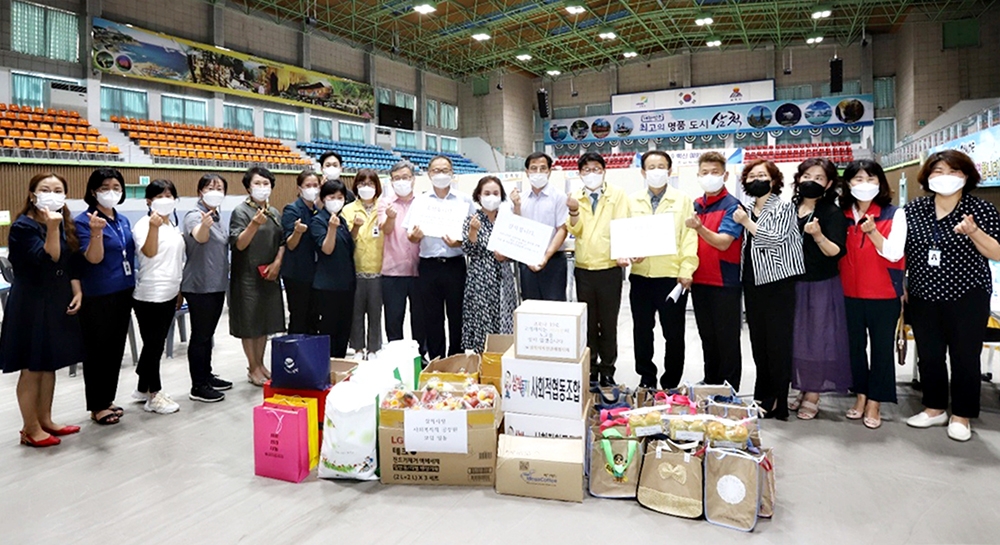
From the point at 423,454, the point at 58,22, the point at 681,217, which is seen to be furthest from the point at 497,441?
the point at 58,22

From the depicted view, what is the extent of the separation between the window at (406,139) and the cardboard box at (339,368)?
712 inches

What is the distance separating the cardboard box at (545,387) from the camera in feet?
7.74

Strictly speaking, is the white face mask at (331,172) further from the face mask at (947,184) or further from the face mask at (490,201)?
the face mask at (947,184)

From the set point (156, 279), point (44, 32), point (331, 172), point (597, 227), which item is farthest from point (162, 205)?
point (44, 32)

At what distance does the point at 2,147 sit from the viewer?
8.89 m

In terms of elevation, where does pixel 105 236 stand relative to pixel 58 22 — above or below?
below

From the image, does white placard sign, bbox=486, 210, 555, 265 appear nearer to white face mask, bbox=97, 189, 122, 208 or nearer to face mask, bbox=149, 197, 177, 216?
face mask, bbox=149, 197, 177, 216

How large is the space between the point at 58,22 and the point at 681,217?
14256mm

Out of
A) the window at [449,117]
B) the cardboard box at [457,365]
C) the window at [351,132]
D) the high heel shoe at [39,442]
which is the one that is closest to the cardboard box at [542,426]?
the cardboard box at [457,365]

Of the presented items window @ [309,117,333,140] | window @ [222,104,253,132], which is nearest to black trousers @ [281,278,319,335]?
window @ [222,104,253,132]

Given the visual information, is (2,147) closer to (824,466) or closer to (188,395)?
(188,395)

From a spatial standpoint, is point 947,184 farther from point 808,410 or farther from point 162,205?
point 162,205

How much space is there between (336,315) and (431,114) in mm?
19186

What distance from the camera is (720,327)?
3.04 m
